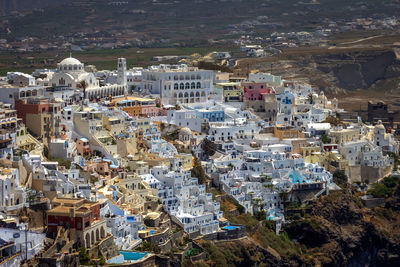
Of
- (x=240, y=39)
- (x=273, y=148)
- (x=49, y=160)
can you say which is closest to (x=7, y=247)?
(x=49, y=160)

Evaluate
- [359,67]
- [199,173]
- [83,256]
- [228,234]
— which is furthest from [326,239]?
[359,67]

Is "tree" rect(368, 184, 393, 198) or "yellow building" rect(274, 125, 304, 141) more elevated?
"yellow building" rect(274, 125, 304, 141)

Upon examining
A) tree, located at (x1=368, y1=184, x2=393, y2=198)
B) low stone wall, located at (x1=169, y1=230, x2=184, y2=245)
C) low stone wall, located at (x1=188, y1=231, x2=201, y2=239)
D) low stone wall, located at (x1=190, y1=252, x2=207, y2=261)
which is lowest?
tree, located at (x1=368, y1=184, x2=393, y2=198)

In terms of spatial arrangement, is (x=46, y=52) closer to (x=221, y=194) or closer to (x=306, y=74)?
(x=306, y=74)

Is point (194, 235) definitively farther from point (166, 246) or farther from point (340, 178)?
point (340, 178)

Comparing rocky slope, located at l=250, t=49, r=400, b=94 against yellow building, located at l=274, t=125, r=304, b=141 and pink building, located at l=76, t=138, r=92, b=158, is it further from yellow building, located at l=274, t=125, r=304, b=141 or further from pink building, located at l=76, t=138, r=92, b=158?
pink building, located at l=76, t=138, r=92, b=158

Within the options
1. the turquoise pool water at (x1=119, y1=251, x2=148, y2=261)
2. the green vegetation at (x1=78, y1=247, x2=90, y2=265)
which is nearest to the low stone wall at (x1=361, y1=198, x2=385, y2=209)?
the turquoise pool water at (x1=119, y1=251, x2=148, y2=261)

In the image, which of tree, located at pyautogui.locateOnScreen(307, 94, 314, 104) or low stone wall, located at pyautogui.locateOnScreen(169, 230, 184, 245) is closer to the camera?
low stone wall, located at pyautogui.locateOnScreen(169, 230, 184, 245)
